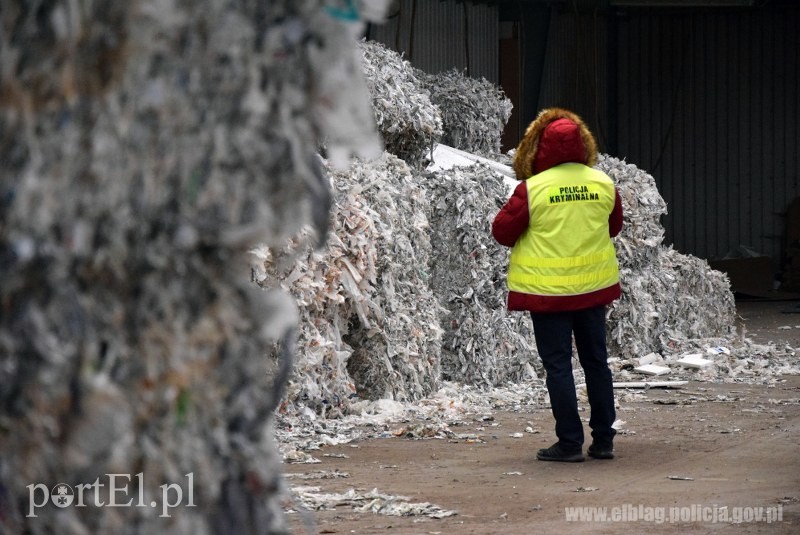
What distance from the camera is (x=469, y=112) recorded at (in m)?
12.1

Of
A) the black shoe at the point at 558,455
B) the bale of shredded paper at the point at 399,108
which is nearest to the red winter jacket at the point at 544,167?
the black shoe at the point at 558,455

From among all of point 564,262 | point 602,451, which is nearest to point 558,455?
point 602,451

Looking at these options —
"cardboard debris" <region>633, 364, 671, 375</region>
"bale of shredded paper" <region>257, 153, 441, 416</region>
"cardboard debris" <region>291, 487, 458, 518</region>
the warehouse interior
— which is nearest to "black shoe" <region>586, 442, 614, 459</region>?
"cardboard debris" <region>291, 487, 458, 518</region>

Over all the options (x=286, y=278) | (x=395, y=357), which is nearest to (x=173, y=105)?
(x=286, y=278)

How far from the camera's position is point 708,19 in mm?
22406

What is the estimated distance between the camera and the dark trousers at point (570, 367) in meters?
6.39

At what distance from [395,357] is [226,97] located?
6.49 meters

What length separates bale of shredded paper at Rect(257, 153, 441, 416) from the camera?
7398 millimetres

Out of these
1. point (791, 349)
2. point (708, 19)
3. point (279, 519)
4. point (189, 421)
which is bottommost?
point (791, 349)

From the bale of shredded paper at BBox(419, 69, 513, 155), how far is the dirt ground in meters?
4.23

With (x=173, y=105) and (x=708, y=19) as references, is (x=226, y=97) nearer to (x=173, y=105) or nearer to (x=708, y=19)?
(x=173, y=105)

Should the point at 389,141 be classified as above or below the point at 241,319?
above

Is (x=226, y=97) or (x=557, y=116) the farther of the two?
(x=557, y=116)

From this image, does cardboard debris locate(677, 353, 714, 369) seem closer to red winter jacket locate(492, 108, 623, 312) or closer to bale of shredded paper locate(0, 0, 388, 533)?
red winter jacket locate(492, 108, 623, 312)
